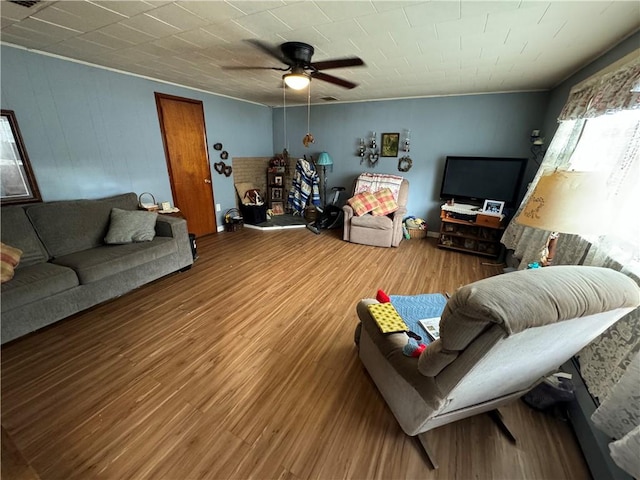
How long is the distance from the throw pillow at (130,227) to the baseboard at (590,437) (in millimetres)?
3632

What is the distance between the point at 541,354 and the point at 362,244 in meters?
3.16

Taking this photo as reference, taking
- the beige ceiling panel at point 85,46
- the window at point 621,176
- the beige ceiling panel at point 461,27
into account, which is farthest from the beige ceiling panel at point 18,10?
the window at point 621,176

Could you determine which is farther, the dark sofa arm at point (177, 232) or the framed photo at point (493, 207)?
the framed photo at point (493, 207)

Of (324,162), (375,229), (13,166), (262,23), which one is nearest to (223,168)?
(324,162)

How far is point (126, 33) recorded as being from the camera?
198cm

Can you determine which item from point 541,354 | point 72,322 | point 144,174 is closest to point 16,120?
point 144,174

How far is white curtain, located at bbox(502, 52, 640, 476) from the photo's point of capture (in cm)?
103

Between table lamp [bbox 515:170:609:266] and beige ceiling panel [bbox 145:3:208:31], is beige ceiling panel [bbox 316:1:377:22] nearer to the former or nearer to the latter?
beige ceiling panel [bbox 145:3:208:31]

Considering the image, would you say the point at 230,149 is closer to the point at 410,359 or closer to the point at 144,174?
the point at 144,174

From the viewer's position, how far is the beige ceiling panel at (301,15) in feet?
5.07

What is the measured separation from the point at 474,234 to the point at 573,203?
104 inches

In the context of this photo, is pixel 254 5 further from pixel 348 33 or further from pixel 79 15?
pixel 79 15

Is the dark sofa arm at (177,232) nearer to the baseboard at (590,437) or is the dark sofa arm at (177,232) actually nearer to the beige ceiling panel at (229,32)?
the beige ceiling panel at (229,32)

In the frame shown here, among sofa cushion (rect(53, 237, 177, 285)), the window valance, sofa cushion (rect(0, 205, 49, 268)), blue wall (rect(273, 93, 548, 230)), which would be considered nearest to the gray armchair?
blue wall (rect(273, 93, 548, 230))
